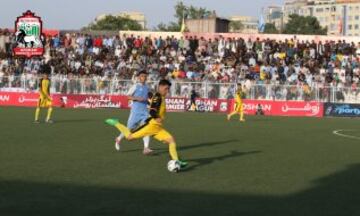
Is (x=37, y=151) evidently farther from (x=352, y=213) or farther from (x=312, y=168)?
(x=352, y=213)

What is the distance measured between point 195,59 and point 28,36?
12521 millimetres

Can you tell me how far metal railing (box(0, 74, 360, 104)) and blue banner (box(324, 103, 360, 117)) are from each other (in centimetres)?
30

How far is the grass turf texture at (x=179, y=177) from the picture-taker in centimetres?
874

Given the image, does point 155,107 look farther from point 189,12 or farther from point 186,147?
point 189,12

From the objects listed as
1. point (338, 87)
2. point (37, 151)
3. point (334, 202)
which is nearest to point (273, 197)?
point (334, 202)

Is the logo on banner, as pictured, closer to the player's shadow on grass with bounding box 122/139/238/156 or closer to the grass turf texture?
the grass turf texture

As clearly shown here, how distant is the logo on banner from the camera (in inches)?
1807

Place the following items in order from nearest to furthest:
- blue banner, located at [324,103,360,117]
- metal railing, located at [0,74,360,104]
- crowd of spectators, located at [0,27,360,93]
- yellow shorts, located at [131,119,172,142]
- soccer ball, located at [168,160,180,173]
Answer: soccer ball, located at [168,160,180,173], yellow shorts, located at [131,119,172,142], blue banner, located at [324,103,360,117], metal railing, located at [0,74,360,104], crowd of spectators, located at [0,27,360,93]

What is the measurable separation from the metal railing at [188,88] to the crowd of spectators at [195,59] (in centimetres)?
61

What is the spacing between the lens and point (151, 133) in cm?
1286

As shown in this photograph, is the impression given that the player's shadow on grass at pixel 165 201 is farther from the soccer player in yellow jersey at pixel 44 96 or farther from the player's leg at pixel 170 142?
the soccer player in yellow jersey at pixel 44 96

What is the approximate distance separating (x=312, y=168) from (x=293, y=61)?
32.1 metres

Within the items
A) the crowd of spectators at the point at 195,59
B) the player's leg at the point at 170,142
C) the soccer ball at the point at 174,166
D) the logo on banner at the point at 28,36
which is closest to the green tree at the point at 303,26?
the crowd of spectators at the point at 195,59

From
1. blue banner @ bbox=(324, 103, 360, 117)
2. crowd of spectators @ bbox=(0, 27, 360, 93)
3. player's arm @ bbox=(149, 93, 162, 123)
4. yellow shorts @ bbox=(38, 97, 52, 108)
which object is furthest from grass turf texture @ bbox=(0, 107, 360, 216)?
crowd of spectators @ bbox=(0, 27, 360, 93)
